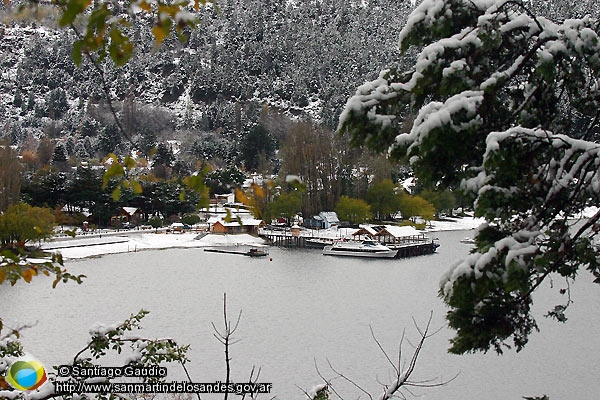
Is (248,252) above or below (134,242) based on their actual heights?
below

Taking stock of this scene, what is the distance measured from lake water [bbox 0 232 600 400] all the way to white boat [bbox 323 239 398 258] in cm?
283

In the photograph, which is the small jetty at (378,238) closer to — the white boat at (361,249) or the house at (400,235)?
the house at (400,235)

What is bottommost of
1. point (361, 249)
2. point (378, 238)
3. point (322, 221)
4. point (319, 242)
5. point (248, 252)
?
point (248, 252)

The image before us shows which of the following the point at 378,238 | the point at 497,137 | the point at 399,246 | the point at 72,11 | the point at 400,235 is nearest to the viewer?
the point at 72,11

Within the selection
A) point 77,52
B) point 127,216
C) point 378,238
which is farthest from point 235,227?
point 77,52

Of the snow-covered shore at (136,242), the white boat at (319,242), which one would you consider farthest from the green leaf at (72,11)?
the white boat at (319,242)

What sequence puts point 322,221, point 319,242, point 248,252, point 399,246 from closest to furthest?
1. point 248,252
2. point 399,246
3. point 319,242
4. point 322,221

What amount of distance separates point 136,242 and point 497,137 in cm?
2545

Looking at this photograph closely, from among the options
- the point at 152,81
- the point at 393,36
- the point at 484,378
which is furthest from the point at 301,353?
the point at 393,36

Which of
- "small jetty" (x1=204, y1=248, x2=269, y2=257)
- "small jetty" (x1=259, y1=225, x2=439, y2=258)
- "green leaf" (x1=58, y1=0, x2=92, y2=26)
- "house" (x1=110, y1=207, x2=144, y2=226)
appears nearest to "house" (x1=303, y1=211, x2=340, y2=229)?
"small jetty" (x1=259, y1=225, x2=439, y2=258)

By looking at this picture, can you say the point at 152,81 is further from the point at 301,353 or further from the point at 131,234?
the point at 301,353

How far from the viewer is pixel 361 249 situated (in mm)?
25250

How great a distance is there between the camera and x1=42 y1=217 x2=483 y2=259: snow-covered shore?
24.2 metres

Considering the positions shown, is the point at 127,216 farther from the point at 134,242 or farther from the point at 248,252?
the point at 248,252
